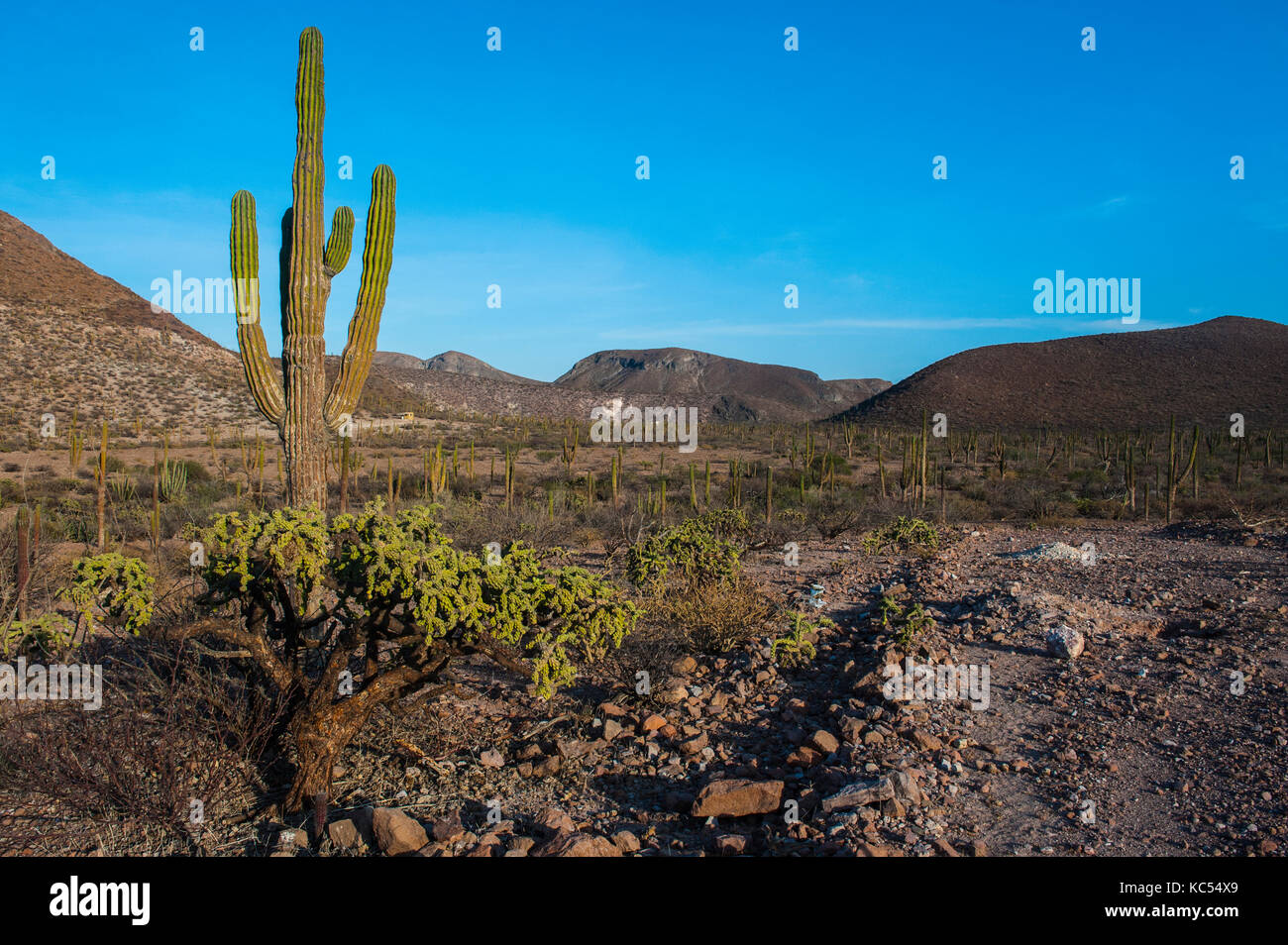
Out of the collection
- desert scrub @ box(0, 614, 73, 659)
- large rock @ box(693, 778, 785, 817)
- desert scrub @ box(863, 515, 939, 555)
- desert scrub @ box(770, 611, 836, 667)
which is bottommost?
large rock @ box(693, 778, 785, 817)

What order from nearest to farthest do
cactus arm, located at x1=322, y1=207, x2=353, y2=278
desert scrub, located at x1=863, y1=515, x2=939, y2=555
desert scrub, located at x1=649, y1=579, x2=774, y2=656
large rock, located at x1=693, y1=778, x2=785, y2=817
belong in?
1. large rock, located at x1=693, y1=778, x2=785, y2=817
2. desert scrub, located at x1=649, y1=579, x2=774, y2=656
3. cactus arm, located at x1=322, y1=207, x2=353, y2=278
4. desert scrub, located at x1=863, y1=515, x2=939, y2=555

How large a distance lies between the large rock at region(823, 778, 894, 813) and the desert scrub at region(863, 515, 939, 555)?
7.40m

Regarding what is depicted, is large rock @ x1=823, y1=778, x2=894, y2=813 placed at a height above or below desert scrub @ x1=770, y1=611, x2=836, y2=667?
below

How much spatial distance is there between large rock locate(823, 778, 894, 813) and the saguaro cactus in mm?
4677

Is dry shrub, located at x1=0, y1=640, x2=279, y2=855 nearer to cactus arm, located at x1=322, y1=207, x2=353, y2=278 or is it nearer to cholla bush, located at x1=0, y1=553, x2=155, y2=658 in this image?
cholla bush, located at x1=0, y1=553, x2=155, y2=658

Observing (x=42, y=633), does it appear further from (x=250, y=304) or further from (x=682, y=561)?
(x=682, y=561)

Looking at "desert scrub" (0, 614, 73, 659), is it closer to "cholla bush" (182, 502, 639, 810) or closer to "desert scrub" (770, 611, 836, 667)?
"cholla bush" (182, 502, 639, 810)

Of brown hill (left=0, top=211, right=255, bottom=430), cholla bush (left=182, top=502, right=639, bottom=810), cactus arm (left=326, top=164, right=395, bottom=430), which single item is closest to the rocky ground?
cholla bush (left=182, top=502, right=639, bottom=810)

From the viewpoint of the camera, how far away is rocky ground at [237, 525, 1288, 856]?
10.4ft

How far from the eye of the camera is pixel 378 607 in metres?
3.62

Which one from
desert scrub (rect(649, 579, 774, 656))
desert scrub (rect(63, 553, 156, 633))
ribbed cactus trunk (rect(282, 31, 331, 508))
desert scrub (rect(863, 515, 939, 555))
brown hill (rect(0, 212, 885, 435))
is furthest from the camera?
brown hill (rect(0, 212, 885, 435))

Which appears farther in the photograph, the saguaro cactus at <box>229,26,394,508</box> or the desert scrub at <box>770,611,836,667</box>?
the saguaro cactus at <box>229,26,394,508</box>

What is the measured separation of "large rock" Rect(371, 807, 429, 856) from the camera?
10.0ft

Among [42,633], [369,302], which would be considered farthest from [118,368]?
[42,633]
